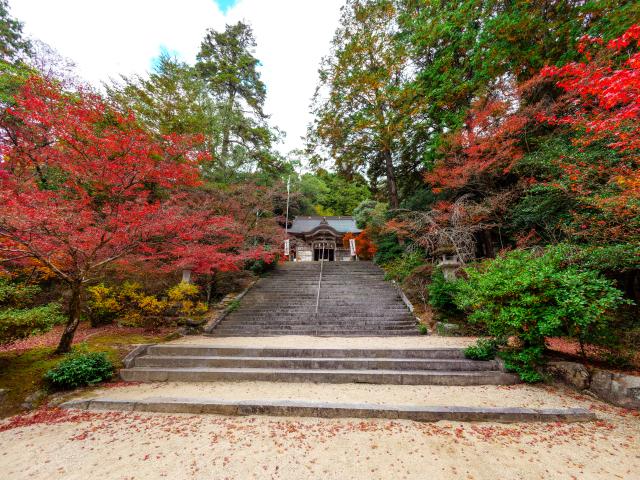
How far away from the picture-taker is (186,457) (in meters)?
2.21

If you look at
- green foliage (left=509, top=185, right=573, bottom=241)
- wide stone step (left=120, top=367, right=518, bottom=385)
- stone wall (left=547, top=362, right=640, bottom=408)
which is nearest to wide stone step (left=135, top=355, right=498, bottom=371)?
wide stone step (left=120, top=367, right=518, bottom=385)

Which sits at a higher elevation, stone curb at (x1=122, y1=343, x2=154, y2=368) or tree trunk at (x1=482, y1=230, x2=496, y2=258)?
tree trunk at (x1=482, y1=230, x2=496, y2=258)

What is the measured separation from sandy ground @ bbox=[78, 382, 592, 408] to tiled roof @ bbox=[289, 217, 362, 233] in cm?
1574

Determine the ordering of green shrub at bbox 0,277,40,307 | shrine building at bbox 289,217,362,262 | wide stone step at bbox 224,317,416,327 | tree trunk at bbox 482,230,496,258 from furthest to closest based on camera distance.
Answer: shrine building at bbox 289,217,362,262
tree trunk at bbox 482,230,496,258
wide stone step at bbox 224,317,416,327
green shrub at bbox 0,277,40,307

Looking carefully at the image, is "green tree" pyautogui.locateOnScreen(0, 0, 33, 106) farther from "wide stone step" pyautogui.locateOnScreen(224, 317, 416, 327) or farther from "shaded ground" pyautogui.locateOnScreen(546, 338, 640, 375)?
"shaded ground" pyautogui.locateOnScreen(546, 338, 640, 375)

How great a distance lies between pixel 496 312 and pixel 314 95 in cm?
1239

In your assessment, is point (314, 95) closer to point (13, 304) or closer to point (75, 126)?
point (75, 126)

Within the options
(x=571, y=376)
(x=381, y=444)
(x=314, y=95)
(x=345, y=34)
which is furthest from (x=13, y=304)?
(x=345, y=34)

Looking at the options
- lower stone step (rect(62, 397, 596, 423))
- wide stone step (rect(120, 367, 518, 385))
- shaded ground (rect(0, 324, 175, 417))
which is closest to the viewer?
lower stone step (rect(62, 397, 596, 423))

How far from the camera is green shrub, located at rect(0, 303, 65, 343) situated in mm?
3221

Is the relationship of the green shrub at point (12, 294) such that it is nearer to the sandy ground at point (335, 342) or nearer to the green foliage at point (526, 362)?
the sandy ground at point (335, 342)

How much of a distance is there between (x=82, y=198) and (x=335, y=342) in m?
6.60

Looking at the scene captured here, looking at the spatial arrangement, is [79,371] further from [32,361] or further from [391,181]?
[391,181]

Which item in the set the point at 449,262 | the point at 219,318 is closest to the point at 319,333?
the point at 219,318
